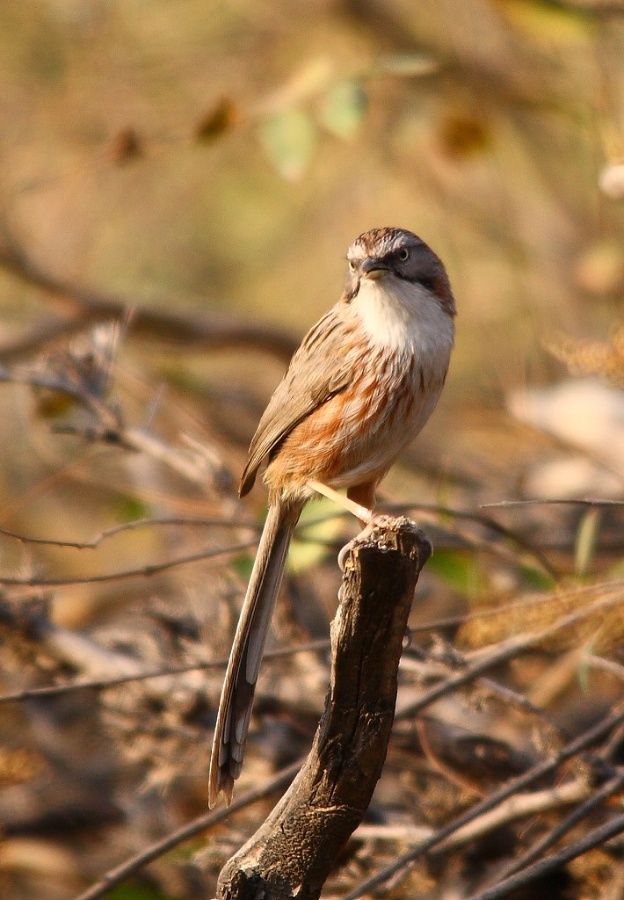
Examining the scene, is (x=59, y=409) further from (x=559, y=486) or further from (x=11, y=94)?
(x=11, y=94)

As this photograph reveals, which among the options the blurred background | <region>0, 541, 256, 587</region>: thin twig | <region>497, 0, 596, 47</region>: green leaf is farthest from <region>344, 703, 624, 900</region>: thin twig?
<region>497, 0, 596, 47</region>: green leaf

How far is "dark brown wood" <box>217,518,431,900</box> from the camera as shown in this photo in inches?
133

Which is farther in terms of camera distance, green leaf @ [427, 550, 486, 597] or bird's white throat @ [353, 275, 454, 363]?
green leaf @ [427, 550, 486, 597]

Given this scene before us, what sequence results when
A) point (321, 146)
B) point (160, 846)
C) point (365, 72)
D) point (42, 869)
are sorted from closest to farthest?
point (160, 846)
point (365, 72)
point (42, 869)
point (321, 146)

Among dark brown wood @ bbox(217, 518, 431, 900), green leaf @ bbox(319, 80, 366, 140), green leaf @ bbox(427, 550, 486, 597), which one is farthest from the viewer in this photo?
green leaf @ bbox(427, 550, 486, 597)

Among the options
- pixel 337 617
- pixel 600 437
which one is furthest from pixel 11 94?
pixel 337 617

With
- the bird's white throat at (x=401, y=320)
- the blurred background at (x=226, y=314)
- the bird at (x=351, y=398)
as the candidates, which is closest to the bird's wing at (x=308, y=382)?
the bird at (x=351, y=398)

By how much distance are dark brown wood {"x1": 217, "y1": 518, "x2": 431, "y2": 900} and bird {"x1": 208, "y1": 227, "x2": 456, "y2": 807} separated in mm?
892

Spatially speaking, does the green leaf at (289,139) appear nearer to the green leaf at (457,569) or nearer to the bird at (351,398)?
the bird at (351,398)

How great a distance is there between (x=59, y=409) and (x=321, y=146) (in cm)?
643

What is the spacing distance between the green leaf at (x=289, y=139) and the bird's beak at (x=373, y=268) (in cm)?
129

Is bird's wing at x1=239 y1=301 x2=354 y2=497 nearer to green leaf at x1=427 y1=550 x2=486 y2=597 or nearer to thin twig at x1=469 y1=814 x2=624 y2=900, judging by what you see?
green leaf at x1=427 y1=550 x2=486 y2=597

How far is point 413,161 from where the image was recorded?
10.6 metres

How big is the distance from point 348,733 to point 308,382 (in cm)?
175
